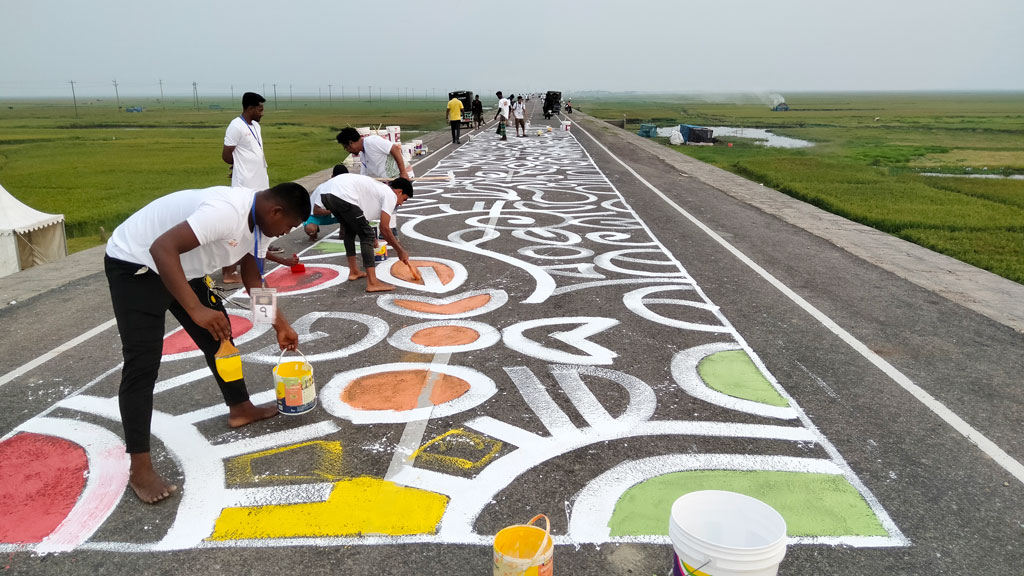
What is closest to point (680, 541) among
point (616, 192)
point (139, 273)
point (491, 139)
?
point (139, 273)

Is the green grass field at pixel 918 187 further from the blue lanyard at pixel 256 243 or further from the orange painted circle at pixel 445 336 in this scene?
the blue lanyard at pixel 256 243

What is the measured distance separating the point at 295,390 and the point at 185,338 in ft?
7.37

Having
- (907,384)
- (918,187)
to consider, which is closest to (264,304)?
(907,384)

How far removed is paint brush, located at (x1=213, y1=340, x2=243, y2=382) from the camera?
427 centimetres

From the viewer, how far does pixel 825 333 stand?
639cm

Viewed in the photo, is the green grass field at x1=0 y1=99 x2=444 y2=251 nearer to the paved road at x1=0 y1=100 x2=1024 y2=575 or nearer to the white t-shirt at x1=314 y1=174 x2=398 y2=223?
the white t-shirt at x1=314 y1=174 x2=398 y2=223

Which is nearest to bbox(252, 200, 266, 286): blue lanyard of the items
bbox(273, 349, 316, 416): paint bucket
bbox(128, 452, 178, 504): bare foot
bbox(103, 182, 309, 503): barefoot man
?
bbox(103, 182, 309, 503): barefoot man

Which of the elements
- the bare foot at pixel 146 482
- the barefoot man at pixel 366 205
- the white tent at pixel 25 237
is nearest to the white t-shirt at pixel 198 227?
the bare foot at pixel 146 482

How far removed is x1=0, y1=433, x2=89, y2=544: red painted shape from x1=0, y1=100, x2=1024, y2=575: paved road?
17 millimetres

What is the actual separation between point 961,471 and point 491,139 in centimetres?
2974

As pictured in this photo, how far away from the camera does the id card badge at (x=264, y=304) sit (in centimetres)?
426

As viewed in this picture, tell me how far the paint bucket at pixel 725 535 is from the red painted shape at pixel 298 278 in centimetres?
597

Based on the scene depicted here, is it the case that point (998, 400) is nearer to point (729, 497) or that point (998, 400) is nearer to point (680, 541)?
point (729, 497)

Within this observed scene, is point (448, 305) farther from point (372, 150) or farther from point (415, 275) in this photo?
point (372, 150)
